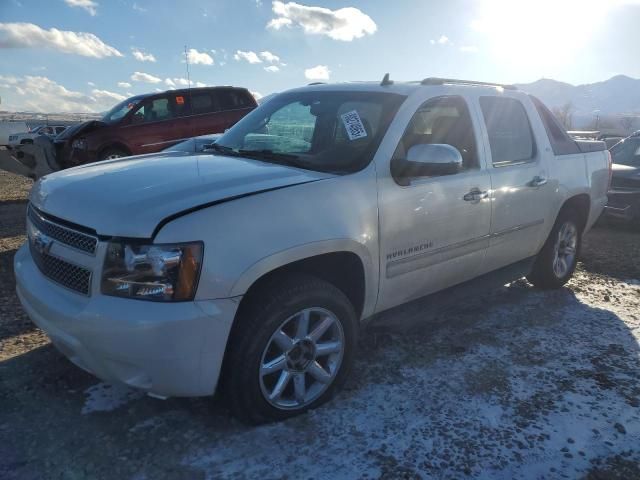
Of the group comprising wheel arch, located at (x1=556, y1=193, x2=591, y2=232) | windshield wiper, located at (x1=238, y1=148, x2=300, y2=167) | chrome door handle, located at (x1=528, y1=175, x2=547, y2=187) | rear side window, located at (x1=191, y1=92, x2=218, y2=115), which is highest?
rear side window, located at (x1=191, y1=92, x2=218, y2=115)

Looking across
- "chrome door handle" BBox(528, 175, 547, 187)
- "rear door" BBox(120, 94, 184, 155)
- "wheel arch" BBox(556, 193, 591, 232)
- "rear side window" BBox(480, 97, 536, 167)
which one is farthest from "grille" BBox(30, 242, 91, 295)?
"rear door" BBox(120, 94, 184, 155)

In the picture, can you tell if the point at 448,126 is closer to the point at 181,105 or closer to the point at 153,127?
the point at 153,127

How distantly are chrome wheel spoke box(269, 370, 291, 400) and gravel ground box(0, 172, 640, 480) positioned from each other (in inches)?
7.5

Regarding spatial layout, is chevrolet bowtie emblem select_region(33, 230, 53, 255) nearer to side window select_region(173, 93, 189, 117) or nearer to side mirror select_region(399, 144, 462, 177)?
side mirror select_region(399, 144, 462, 177)

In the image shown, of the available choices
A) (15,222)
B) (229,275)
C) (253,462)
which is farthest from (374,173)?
(15,222)

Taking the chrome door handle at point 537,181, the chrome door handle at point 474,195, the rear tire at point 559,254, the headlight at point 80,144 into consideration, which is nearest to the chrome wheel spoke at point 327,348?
the chrome door handle at point 474,195

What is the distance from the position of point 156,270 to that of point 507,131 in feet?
9.68

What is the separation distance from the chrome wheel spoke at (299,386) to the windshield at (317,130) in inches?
45.1

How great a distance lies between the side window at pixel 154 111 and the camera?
32.2 feet

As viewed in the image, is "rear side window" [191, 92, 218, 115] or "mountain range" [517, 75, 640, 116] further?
"mountain range" [517, 75, 640, 116]

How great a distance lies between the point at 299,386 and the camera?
2729 millimetres

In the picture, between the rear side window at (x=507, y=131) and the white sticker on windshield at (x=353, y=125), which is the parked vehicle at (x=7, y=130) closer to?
the white sticker on windshield at (x=353, y=125)

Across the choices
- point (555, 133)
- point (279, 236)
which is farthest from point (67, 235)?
point (555, 133)

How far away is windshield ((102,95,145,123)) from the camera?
9.73 m
